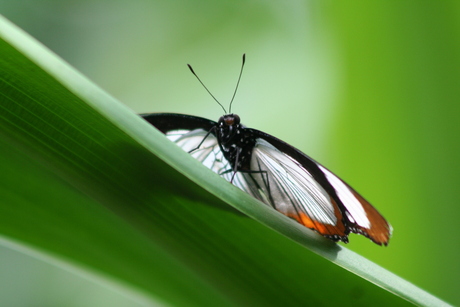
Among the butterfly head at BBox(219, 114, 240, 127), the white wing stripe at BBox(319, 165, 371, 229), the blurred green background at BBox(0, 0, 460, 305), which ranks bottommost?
the white wing stripe at BBox(319, 165, 371, 229)

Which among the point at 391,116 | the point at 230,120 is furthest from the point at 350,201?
the point at 230,120

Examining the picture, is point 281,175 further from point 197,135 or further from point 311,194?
point 197,135

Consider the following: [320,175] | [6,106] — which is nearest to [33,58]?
[6,106]

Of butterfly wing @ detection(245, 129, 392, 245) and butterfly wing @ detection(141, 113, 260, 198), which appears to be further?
butterfly wing @ detection(141, 113, 260, 198)

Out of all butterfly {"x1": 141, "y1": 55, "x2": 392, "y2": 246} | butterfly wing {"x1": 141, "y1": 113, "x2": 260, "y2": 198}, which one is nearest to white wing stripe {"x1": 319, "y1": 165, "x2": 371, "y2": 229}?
butterfly {"x1": 141, "y1": 55, "x2": 392, "y2": 246}

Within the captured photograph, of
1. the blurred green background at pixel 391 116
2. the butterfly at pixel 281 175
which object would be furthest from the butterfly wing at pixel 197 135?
the blurred green background at pixel 391 116

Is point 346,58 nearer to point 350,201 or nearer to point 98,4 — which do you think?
point 350,201

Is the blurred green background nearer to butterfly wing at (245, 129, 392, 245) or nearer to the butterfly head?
butterfly wing at (245, 129, 392, 245)

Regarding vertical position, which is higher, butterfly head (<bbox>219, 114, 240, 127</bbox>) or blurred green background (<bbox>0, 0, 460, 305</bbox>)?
blurred green background (<bbox>0, 0, 460, 305</bbox>)
